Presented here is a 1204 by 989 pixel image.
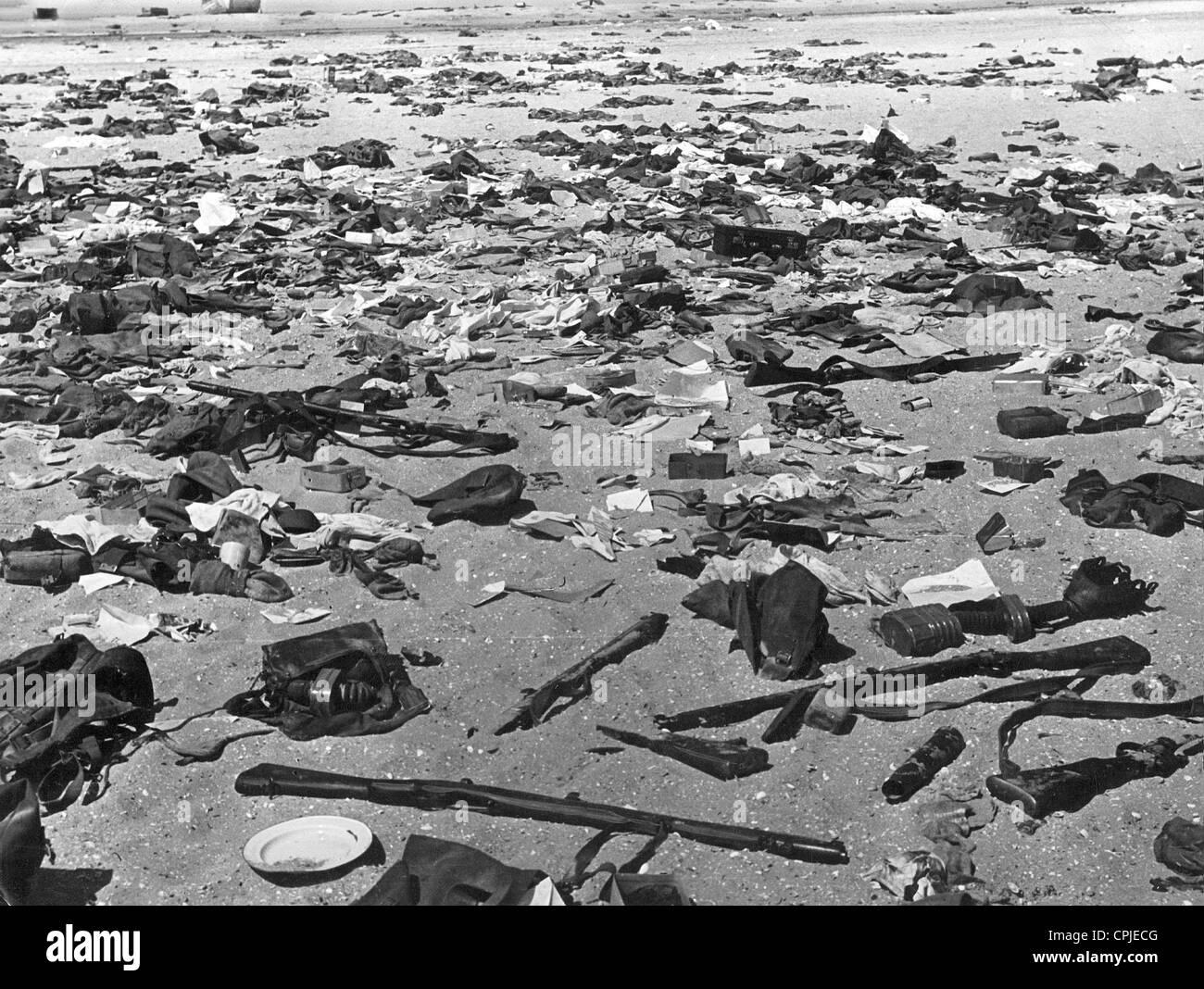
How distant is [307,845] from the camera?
372cm

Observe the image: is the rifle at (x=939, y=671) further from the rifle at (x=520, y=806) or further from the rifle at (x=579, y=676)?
the rifle at (x=520, y=806)

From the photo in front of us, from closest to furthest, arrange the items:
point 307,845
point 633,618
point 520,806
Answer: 1. point 307,845
2. point 520,806
3. point 633,618

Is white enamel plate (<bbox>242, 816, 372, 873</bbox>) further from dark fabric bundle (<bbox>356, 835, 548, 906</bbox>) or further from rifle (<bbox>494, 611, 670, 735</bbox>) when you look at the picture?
rifle (<bbox>494, 611, 670, 735</bbox>)

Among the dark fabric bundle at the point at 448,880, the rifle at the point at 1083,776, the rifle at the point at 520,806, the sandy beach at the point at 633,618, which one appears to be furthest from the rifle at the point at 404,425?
the rifle at the point at 1083,776

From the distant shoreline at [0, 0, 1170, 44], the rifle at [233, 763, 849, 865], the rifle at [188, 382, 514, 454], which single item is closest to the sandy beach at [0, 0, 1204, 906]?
the rifle at [233, 763, 849, 865]

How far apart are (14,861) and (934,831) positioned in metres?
2.79

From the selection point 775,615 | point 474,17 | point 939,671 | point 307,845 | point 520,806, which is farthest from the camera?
point 474,17

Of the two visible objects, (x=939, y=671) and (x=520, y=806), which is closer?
(x=520, y=806)

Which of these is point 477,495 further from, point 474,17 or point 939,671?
point 474,17

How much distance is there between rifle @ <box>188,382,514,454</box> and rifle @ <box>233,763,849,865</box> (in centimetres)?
291

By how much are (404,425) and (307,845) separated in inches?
141

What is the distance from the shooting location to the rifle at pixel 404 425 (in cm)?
670

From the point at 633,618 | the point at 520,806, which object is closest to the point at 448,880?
the point at 520,806

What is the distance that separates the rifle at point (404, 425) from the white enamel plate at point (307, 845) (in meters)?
3.15
